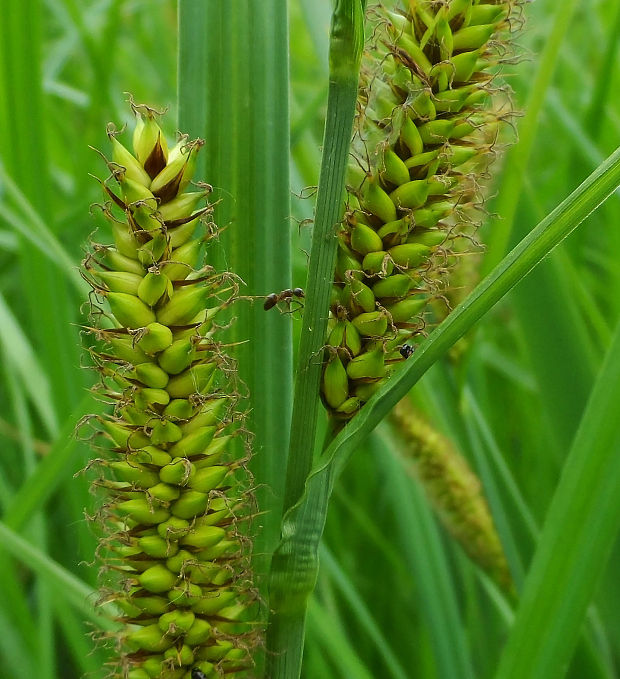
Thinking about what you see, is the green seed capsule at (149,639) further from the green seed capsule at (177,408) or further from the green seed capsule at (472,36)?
the green seed capsule at (472,36)

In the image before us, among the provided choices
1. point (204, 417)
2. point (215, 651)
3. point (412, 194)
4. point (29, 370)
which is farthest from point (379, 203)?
point (29, 370)

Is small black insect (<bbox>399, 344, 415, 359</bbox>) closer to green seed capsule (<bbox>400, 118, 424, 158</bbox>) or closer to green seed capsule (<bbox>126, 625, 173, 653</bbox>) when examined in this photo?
green seed capsule (<bbox>400, 118, 424, 158</bbox>)

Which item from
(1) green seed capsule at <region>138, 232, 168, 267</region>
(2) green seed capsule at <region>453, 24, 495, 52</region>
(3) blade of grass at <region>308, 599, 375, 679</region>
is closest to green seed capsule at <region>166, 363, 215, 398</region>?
(1) green seed capsule at <region>138, 232, 168, 267</region>

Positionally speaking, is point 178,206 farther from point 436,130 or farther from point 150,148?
point 436,130

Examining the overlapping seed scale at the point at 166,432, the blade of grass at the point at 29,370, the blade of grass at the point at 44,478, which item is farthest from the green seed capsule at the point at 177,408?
the blade of grass at the point at 29,370

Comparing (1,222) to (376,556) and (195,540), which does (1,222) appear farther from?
(195,540)

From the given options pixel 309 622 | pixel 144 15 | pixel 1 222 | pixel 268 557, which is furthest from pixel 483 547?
pixel 144 15

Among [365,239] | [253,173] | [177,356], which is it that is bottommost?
[177,356]
